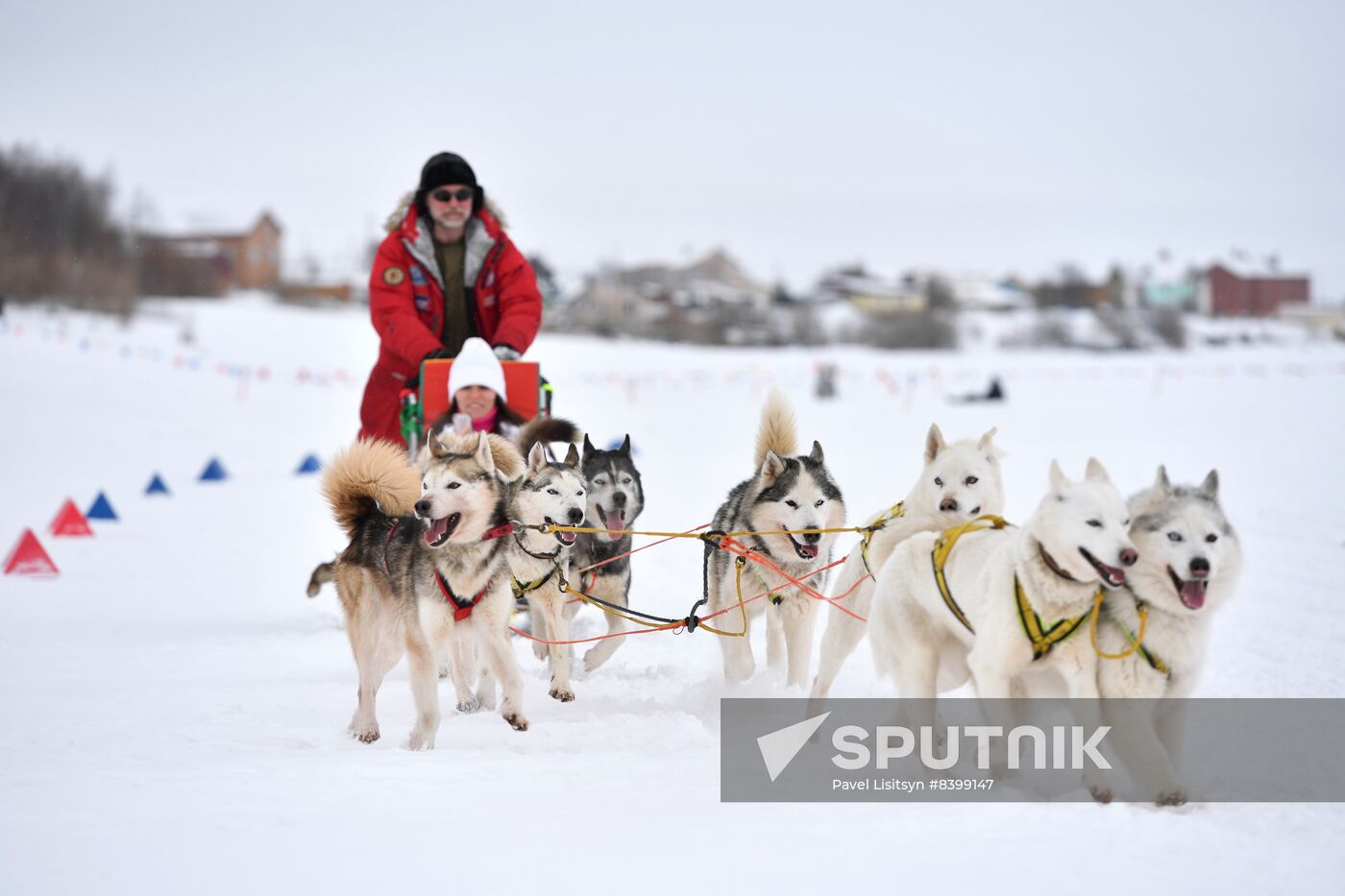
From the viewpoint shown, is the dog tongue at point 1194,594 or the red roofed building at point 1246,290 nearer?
the dog tongue at point 1194,594

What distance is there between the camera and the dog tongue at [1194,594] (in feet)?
9.78

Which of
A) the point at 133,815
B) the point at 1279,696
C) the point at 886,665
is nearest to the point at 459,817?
the point at 133,815

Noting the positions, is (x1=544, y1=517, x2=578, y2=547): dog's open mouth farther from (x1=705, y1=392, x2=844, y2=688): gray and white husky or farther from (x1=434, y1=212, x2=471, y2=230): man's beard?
(x1=434, y1=212, x2=471, y2=230): man's beard

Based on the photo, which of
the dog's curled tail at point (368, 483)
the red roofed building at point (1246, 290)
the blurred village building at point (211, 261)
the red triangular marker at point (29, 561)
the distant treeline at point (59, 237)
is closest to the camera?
the dog's curled tail at point (368, 483)

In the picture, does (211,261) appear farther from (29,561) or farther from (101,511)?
(29,561)

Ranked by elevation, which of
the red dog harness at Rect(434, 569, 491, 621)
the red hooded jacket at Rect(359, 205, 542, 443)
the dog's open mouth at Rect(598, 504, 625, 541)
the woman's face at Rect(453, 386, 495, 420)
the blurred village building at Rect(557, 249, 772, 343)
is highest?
the blurred village building at Rect(557, 249, 772, 343)

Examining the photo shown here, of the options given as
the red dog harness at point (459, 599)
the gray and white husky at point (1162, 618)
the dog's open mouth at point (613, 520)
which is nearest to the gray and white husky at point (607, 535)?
the dog's open mouth at point (613, 520)

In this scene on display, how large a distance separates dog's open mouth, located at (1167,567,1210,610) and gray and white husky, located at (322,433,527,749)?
206 centimetres

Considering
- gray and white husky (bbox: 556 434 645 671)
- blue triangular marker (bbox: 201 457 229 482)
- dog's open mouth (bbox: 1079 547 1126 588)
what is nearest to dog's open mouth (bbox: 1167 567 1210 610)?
dog's open mouth (bbox: 1079 547 1126 588)

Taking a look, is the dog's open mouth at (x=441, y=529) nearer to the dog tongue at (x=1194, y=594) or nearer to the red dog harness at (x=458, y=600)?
the red dog harness at (x=458, y=600)

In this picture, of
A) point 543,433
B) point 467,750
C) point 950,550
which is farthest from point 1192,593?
point 543,433

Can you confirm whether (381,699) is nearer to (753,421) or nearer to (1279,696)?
(1279,696)

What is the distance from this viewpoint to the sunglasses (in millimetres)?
5902

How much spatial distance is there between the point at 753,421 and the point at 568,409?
630 cm
